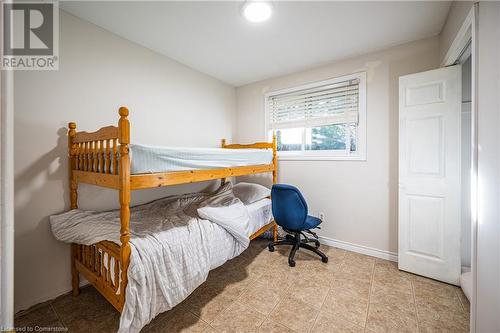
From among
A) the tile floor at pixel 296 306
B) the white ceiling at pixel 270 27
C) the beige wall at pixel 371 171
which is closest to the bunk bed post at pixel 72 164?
the tile floor at pixel 296 306

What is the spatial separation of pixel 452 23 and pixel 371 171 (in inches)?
59.6

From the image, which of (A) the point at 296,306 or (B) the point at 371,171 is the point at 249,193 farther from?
(B) the point at 371,171

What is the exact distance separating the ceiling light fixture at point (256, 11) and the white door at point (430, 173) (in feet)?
5.18

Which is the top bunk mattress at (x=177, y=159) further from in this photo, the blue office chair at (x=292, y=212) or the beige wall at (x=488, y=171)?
the beige wall at (x=488, y=171)

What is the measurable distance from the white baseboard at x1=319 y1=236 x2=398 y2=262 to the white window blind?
5.26 ft

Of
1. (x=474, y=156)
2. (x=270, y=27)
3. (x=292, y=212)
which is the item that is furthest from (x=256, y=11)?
(x=292, y=212)

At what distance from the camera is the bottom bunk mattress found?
1.23 meters

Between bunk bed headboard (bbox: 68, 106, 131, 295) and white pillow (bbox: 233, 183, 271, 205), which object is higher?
bunk bed headboard (bbox: 68, 106, 131, 295)

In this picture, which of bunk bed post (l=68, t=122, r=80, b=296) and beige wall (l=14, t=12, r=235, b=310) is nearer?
beige wall (l=14, t=12, r=235, b=310)

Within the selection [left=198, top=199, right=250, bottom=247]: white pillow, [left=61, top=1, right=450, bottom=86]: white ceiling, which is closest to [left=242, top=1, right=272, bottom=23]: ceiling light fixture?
[left=61, top=1, right=450, bottom=86]: white ceiling

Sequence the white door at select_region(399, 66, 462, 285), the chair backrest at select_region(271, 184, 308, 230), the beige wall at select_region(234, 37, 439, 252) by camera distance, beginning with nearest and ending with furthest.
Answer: the white door at select_region(399, 66, 462, 285) → the chair backrest at select_region(271, 184, 308, 230) → the beige wall at select_region(234, 37, 439, 252)

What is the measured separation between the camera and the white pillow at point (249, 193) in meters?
2.61

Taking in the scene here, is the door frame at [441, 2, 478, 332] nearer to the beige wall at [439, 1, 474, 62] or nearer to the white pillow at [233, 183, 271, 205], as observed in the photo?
the beige wall at [439, 1, 474, 62]

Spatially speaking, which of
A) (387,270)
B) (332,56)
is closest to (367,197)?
(387,270)
